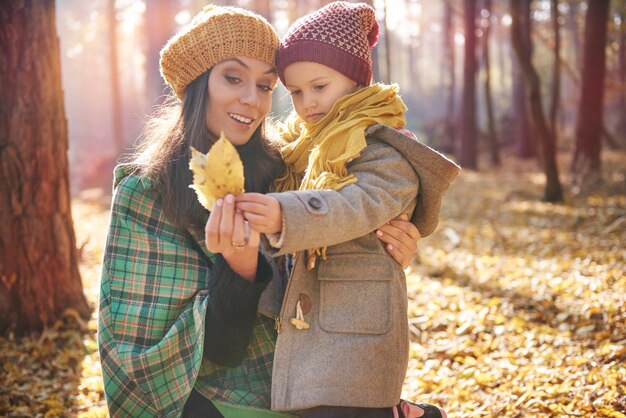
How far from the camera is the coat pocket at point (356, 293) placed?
1962mm

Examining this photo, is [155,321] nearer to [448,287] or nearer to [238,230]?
[238,230]

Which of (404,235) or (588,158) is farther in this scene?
(588,158)

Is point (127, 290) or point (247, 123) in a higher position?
point (247, 123)

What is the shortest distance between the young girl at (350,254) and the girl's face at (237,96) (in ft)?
0.93

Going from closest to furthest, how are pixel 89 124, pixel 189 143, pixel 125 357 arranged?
pixel 125 357
pixel 189 143
pixel 89 124

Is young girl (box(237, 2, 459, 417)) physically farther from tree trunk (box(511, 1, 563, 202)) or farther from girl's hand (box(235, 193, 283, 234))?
tree trunk (box(511, 1, 563, 202))

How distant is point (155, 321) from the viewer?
7.09ft

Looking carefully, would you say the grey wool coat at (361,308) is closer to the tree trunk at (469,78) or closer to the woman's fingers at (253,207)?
the woman's fingers at (253,207)

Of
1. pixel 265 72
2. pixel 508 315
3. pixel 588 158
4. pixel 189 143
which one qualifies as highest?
pixel 265 72

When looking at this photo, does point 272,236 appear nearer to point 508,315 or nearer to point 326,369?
point 326,369

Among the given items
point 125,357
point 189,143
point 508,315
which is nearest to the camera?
point 125,357

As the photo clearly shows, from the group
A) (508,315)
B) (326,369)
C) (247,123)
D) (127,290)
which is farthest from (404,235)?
(508,315)

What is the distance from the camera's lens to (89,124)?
3612 cm

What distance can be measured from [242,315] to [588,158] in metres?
10.3
